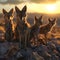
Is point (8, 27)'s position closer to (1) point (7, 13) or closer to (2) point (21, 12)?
(1) point (7, 13)

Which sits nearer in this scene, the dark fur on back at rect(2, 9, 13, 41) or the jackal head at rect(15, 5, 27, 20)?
the jackal head at rect(15, 5, 27, 20)

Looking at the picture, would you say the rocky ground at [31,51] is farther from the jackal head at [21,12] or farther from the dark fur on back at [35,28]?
the jackal head at [21,12]

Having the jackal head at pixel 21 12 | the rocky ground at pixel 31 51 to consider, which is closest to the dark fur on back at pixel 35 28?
the rocky ground at pixel 31 51

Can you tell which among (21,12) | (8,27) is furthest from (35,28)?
(21,12)

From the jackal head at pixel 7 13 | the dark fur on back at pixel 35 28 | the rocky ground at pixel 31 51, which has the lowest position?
the rocky ground at pixel 31 51

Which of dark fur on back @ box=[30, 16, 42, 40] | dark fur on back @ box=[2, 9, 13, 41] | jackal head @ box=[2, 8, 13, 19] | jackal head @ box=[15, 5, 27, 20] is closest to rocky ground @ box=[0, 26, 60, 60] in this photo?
dark fur on back @ box=[2, 9, 13, 41]

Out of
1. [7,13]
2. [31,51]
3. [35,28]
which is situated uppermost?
[7,13]

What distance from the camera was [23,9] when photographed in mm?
23391

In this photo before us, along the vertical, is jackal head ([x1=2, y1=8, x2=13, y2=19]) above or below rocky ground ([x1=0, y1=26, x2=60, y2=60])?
above

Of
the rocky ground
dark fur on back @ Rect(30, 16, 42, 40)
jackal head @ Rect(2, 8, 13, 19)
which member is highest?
jackal head @ Rect(2, 8, 13, 19)

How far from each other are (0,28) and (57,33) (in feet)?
11.9

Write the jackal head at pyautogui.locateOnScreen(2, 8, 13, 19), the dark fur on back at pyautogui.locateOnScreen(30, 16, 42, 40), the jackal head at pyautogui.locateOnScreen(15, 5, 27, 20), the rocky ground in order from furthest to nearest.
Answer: the dark fur on back at pyautogui.locateOnScreen(30, 16, 42, 40) → the jackal head at pyautogui.locateOnScreen(2, 8, 13, 19) → the jackal head at pyautogui.locateOnScreen(15, 5, 27, 20) → the rocky ground

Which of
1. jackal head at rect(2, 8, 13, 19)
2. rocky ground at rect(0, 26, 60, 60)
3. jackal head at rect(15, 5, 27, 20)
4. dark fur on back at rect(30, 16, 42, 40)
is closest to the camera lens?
rocky ground at rect(0, 26, 60, 60)

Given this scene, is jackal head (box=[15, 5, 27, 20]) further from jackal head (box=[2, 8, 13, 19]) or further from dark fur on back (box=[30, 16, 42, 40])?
dark fur on back (box=[30, 16, 42, 40])
